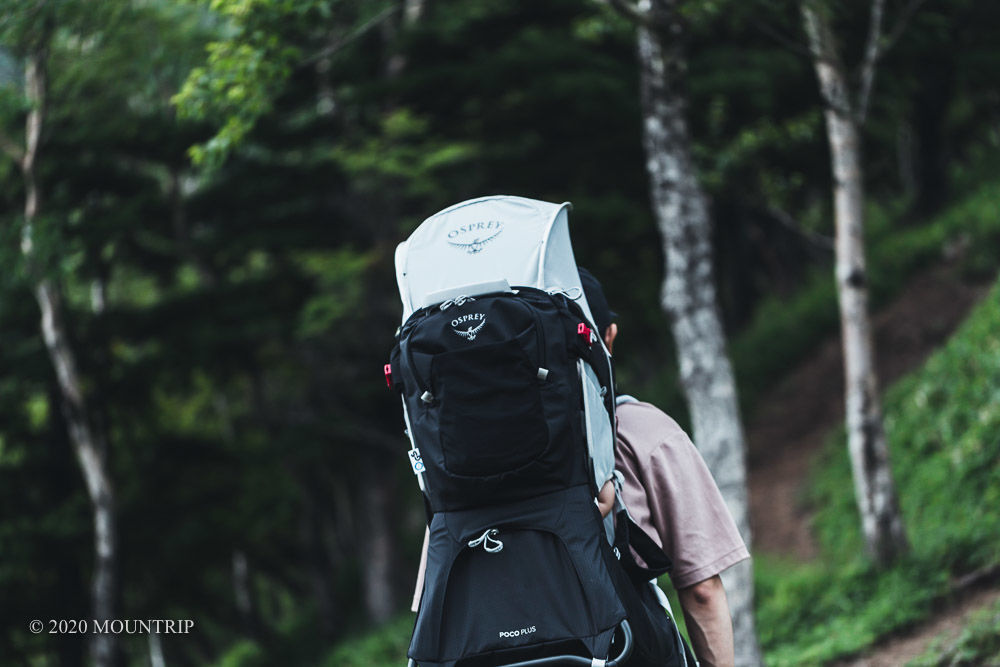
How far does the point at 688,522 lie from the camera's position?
8.03 feet

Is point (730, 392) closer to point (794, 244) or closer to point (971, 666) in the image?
point (971, 666)

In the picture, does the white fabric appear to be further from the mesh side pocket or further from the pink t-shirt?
the pink t-shirt

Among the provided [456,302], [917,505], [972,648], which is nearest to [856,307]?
[917,505]

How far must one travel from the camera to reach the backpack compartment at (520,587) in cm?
219

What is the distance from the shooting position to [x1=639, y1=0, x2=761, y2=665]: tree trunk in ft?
20.0

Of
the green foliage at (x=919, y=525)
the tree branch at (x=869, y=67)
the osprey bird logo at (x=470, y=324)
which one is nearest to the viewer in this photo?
the osprey bird logo at (x=470, y=324)

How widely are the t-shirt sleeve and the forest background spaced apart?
6428mm

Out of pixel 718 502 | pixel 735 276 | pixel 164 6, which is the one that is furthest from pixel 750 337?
pixel 718 502

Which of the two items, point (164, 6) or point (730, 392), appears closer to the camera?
point (730, 392)

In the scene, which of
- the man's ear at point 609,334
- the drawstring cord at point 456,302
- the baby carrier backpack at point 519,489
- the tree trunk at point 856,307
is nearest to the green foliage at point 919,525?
the tree trunk at point 856,307

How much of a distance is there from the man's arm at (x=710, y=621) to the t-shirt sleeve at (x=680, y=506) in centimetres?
4

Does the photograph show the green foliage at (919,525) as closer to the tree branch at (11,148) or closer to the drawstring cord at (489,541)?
the drawstring cord at (489,541)

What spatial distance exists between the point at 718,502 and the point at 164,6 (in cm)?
1127

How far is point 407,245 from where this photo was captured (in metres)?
2.66
